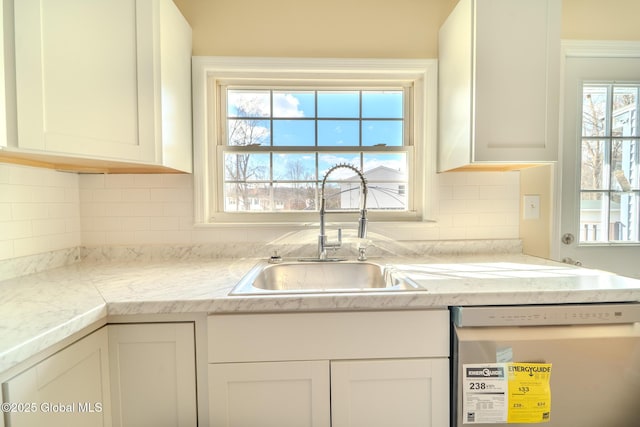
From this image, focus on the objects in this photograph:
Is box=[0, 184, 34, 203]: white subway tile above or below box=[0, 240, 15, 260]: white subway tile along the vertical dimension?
above

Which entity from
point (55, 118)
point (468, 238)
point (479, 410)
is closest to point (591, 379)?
point (479, 410)

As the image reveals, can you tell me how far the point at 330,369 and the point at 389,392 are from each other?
8.8 inches

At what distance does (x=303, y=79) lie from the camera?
1680mm

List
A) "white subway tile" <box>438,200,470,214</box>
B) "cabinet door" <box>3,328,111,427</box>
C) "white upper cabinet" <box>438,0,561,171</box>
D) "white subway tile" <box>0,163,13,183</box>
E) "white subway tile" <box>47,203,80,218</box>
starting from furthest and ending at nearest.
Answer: "white subway tile" <box>438,200,470,214</box>, "white subway tile" <box>47,203,80,218</box>, "white upper cabinet" <box>438,0,561,171</box>, "white subway tile" <box>0,163,13,183</box>, "cabinet door" <box>3,328,111,427</box>

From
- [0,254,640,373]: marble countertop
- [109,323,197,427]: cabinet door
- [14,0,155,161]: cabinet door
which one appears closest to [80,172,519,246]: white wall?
[0,254,640,373]: marble countertop

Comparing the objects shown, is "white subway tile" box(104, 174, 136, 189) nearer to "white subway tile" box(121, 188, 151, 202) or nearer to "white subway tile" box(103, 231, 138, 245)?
"white subway tile" box(121, 188, 151, 202)

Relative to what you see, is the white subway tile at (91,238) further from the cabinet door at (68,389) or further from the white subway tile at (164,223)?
the cabinet door at (68,389)

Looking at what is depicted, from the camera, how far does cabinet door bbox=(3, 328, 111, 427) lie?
0.70m

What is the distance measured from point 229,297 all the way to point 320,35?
4.91 ft

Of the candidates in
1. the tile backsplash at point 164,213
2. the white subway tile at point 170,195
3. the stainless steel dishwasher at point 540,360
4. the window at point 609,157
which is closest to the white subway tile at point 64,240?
the tile backsplash at point 164,213

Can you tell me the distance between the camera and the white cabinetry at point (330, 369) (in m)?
0.96

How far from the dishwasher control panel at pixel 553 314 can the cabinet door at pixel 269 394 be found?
1.77 feet

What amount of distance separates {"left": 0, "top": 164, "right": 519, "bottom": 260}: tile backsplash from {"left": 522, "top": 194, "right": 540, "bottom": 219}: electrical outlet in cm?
4

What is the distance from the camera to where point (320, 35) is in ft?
5.35
